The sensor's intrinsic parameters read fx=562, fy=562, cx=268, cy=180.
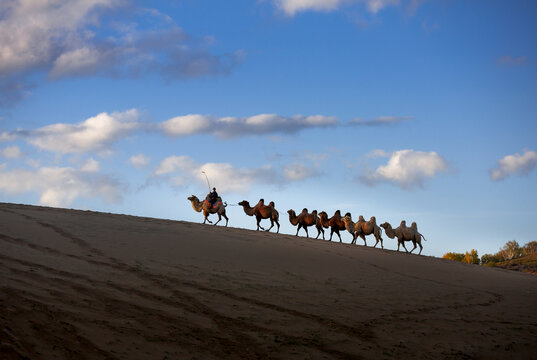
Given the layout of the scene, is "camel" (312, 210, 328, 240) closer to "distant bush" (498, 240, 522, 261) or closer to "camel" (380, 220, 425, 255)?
"camel" (380, 220, 425, 255)

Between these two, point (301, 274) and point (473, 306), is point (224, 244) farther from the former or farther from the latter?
point (473, 306)

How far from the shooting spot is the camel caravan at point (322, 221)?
2620cm

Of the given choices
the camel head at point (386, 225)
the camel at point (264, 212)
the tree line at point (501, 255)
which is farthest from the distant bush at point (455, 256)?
the camel at point (264, 212)

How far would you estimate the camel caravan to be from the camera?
26203 millimetres

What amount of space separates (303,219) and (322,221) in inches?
40.6

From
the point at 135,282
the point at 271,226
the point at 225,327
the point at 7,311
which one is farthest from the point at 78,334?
the point at 271,226

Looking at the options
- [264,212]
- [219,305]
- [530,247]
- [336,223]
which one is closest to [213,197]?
[264,212]

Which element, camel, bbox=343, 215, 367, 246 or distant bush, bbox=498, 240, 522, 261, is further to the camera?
distant bush, bbox=498, 240, 522, 261

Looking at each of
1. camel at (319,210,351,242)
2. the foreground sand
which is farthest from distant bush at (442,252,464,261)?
the foreground sand

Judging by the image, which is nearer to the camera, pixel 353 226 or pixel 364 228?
pixel 364 228

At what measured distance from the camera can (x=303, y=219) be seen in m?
28.0

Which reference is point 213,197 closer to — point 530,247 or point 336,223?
point 336,223

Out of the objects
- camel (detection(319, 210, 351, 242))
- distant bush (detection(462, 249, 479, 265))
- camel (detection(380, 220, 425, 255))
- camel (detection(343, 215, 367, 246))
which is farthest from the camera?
distant bush (detection(462, 249, 479, 265))

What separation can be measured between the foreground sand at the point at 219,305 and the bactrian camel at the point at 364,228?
10.1 m
